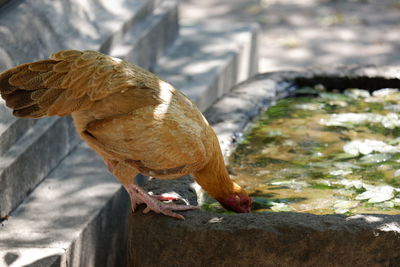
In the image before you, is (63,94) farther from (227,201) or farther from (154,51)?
(154,51)

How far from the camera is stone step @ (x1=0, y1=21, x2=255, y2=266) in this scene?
365cm

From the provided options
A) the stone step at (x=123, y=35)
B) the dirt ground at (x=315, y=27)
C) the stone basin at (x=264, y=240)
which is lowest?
the dirt ground at (x=315, y=27)

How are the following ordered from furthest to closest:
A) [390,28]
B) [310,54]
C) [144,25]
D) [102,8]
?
[390,28], [310,54], [144,25], [102,8]

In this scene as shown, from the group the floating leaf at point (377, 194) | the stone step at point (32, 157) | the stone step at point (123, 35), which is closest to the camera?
the floating leaf at point (377, 194)

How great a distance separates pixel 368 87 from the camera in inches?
217

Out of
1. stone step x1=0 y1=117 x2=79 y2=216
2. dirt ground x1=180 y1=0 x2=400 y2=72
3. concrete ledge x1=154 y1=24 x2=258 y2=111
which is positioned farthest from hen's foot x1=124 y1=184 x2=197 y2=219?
dirt ground x1=180 y1=0 x2=400 y2=72

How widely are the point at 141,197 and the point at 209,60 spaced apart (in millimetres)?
3429

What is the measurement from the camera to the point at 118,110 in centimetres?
345

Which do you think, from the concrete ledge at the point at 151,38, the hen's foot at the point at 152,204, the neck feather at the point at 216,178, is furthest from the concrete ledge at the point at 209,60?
the hen's foot at the point at 152,204

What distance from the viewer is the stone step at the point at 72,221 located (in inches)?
144

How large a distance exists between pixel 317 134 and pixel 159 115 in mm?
1751

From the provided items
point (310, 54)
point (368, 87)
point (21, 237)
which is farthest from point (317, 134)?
point (310, 54)

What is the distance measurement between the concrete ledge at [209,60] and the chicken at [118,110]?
2254 mm

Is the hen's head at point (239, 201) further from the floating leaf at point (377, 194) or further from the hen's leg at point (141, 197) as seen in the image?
the floating leaf at point (377, 194)
